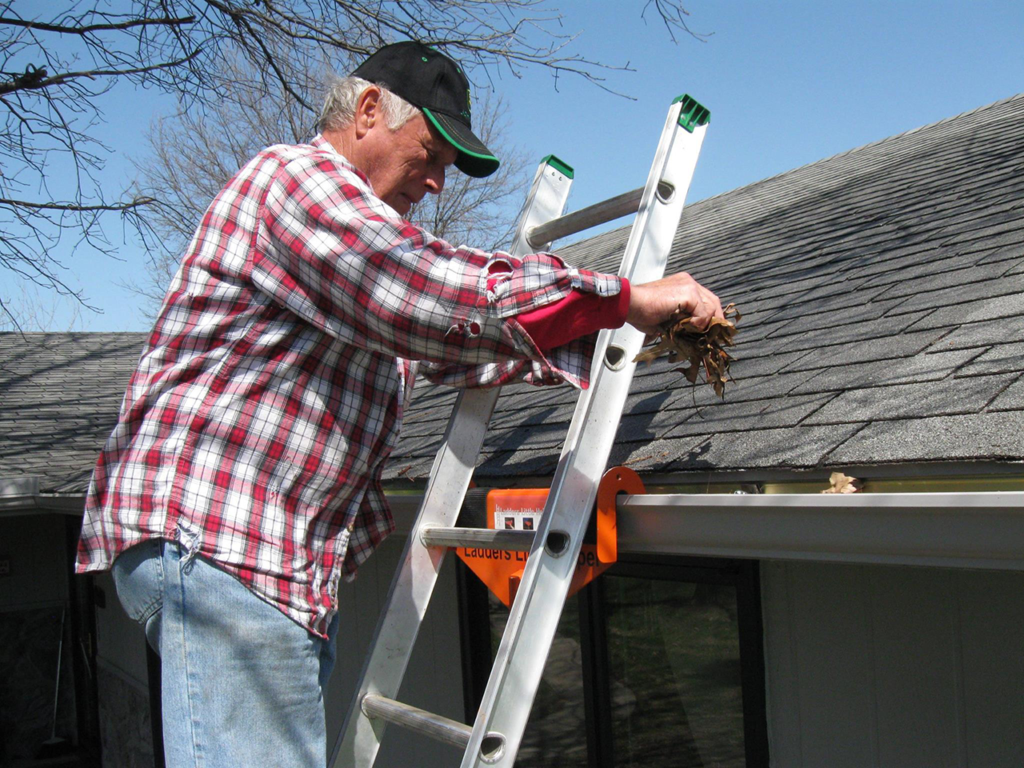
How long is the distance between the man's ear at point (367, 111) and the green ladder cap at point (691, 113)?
32.2 inches

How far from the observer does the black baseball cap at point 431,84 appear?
1.95 metres

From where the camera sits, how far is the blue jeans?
1674 mm

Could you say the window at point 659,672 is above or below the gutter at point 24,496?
below

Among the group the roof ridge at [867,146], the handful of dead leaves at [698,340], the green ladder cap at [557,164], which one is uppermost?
the roof ridge at [867,146]

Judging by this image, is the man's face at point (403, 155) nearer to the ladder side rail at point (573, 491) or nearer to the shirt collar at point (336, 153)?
the shirt collar at point (336, 153)

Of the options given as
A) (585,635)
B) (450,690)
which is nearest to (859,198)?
(585,635)

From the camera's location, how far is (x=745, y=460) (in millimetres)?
2148

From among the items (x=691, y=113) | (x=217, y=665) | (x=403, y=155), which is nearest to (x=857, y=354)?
(x=691, y=113)

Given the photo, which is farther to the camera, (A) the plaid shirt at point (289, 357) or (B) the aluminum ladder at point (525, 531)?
(B) the aluminum ladder at point (525, 531)

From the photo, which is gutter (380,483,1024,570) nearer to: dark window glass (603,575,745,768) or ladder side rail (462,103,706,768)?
ladder side rail (462,103,706,768)

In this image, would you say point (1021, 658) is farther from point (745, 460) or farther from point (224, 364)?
point (224, 364)

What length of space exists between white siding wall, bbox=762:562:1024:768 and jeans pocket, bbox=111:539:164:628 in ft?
6.08

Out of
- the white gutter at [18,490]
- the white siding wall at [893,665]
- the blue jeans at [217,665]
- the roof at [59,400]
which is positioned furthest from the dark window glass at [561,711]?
the white gutter at [18,490]

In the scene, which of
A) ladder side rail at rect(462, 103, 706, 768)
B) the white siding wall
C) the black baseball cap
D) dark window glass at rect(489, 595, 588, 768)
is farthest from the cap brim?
dark window glass at rect(489, 595, 588, 768)
